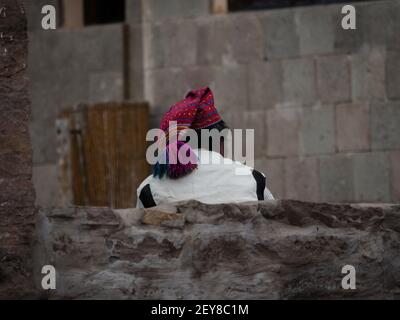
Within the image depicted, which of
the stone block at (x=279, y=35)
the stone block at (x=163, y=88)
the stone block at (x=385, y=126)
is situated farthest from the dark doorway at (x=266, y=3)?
the stone block at (x=385, y=126)

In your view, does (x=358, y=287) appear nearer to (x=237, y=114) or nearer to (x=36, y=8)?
(x=237, y=114)

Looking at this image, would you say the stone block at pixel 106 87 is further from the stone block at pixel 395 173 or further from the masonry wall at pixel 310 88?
the stone block at pixel 395 173

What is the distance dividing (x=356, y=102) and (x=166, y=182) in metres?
5.31

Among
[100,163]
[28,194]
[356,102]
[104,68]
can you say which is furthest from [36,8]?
[28,194]

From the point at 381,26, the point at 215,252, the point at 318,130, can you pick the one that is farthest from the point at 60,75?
the point at 215,252

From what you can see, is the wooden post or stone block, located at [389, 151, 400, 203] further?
the wooden post

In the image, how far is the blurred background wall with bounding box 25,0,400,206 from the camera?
10.6m

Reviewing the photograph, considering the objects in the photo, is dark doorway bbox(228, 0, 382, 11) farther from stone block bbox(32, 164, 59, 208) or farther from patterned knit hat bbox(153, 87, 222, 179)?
patterned knit hat bbox(153, 87, 222, 179)

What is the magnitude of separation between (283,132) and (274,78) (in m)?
0.53

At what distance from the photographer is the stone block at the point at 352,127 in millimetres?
10641

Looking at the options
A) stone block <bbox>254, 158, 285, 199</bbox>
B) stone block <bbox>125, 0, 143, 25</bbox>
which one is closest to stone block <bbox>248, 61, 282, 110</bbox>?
stone block <bbox>254, 158, 285, 199</bbox>

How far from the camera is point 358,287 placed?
490cm

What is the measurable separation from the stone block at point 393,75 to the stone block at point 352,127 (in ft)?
0.87

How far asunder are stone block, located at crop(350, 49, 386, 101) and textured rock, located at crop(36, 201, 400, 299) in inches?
228
